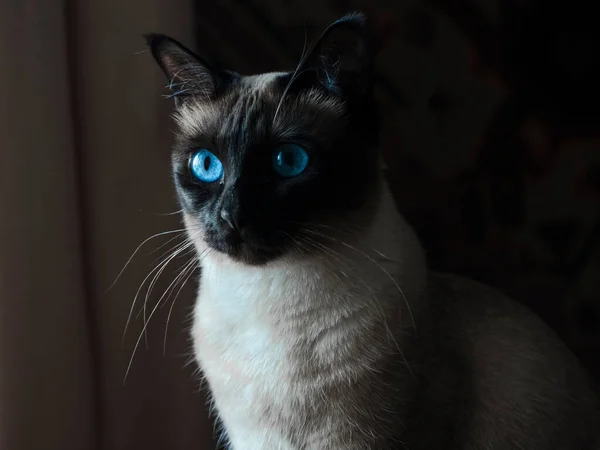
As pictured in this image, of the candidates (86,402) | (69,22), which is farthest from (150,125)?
(86,402)

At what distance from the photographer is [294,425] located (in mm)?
889

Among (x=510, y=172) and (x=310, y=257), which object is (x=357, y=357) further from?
(x=510, y=172)

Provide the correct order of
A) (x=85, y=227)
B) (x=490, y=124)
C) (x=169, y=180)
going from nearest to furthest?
(x=85, y=227) < (x=169, y=180) < (x=490, y=124)

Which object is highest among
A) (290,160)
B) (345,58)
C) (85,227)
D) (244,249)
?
(345,58)

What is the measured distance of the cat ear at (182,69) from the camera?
906mm

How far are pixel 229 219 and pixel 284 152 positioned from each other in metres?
0.13

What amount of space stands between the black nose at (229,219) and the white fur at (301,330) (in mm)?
104

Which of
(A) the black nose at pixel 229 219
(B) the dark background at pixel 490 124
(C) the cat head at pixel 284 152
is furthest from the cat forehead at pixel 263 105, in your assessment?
(B) the dark background at pixel 490 124

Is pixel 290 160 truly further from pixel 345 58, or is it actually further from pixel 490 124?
pixel 490 124

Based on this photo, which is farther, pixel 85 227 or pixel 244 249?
pixel 85 227

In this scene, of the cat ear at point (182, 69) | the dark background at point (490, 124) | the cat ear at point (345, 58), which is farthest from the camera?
the dark background at point (490, 124)

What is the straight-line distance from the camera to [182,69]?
3.11ft

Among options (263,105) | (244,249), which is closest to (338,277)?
(244,249)

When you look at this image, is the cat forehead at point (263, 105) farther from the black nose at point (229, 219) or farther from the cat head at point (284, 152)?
the black nose at point (229, 219)
